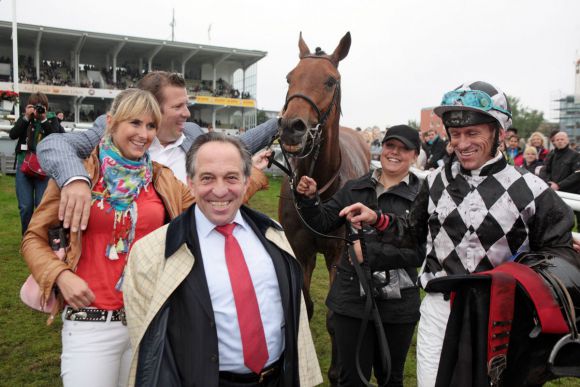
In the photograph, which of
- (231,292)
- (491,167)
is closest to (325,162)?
(491,167)

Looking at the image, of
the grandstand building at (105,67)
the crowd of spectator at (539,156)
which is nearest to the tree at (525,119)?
the grandstand building at (105,67)

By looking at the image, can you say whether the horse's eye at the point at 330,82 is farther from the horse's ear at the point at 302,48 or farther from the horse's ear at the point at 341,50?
the horse's ear at the point at 302,48

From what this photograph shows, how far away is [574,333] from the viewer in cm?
144

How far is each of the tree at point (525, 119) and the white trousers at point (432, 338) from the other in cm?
7169

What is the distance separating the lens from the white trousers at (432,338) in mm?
1923

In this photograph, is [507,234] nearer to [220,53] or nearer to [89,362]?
[89,362]

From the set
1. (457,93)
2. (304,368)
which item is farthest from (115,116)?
(457,93)

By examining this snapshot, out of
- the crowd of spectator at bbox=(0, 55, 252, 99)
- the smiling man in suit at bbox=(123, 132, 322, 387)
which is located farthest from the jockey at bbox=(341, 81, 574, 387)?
the crowd of spectator at bbox=(0, 55, 252, 99)

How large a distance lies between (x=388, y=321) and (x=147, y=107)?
173cm

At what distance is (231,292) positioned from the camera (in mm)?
1670

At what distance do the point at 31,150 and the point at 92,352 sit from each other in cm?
493

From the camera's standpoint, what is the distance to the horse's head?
9.70 ft

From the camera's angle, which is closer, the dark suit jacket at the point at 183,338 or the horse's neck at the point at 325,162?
the dark suit jacket at the point at 183,338

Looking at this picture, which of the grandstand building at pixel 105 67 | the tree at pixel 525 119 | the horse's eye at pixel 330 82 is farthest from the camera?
the tree at pixel 525 119
